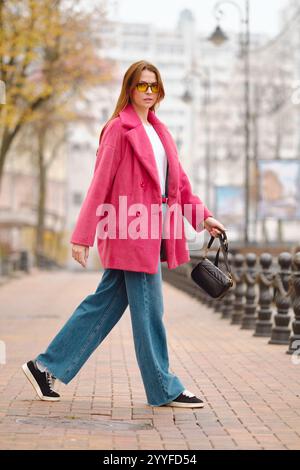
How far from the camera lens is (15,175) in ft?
244

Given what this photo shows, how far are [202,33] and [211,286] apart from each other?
474 feet

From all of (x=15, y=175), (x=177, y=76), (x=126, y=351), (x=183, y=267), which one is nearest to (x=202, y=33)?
(x=177, y=76)

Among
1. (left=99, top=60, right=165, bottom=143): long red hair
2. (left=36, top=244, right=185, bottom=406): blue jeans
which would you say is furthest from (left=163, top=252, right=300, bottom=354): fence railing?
(left=99, top=60, right=165, bottom=143): long red hair

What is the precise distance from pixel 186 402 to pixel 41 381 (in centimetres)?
84

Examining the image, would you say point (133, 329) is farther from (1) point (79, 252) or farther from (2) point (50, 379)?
(2) point (50, 379)

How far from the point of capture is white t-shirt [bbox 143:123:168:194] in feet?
22.9

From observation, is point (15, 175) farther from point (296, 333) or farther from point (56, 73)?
point (296, 333)

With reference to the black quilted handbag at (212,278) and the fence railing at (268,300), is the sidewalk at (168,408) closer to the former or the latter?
the fence railing at (268,300)

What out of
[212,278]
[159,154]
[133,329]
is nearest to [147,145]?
[159,154]

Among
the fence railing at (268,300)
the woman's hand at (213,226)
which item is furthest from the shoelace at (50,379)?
the fence railing at (268,300)

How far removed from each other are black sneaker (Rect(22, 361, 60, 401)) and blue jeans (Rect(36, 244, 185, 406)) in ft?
0.29

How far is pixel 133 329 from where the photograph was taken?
6.94m

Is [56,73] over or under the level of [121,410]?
over

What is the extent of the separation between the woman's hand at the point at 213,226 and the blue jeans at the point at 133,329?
0.40m
